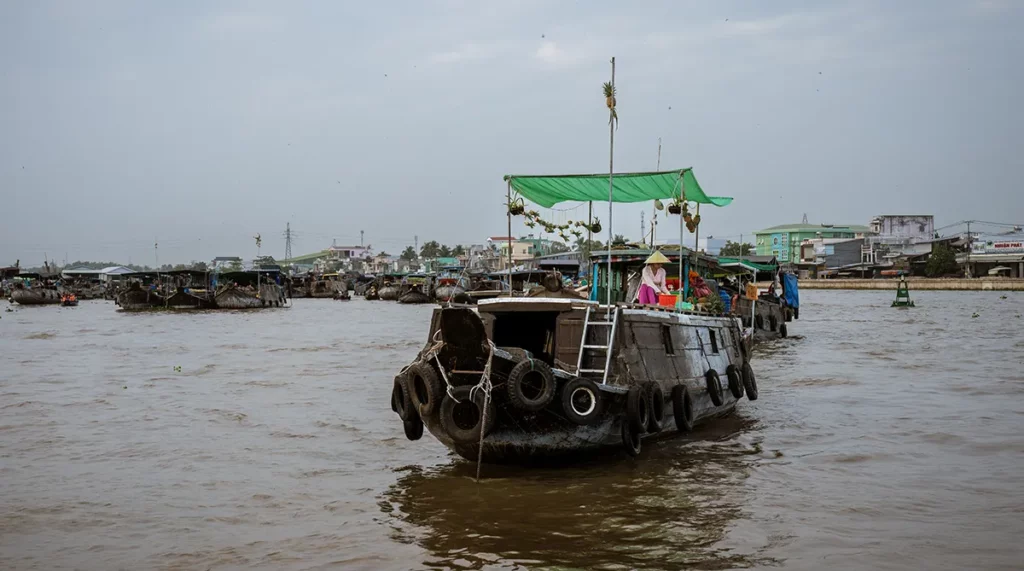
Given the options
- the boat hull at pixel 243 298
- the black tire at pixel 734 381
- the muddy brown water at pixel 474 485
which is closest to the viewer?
the muddy brown water at pixel 474 485

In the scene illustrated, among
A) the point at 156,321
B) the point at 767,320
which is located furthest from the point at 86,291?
the point at 767,320

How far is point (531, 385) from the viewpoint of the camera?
6797 millimetres

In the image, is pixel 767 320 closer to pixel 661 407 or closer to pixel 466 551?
pixel 661 407

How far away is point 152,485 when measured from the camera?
7.33 m

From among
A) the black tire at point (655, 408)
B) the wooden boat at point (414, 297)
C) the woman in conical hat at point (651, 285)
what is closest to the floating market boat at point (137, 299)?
the wooden boat at point (414, 297)

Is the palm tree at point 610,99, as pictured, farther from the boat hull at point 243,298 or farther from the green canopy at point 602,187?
the boat hull at point 243,298

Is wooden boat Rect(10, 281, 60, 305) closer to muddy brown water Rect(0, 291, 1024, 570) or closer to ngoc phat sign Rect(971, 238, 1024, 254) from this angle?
muddy brown water Rect(0, 291, 1024, 570)

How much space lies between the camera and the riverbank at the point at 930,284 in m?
52.3

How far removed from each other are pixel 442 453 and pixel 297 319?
26.0 metres

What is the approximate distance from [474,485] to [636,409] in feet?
4.95

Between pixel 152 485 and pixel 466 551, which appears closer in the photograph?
pixel 466 551

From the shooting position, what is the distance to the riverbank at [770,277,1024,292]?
172 ft

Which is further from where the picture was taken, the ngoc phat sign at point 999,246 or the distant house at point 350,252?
the distant house at point 350,252

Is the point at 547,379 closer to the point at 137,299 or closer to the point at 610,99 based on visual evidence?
the point at 610,99
